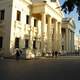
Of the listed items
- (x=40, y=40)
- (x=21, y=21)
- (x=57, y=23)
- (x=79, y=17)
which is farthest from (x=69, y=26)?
(x=79, y=17)

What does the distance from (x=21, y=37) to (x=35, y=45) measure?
5723 millimetres

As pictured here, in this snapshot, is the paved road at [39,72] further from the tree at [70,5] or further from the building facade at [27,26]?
the building facade at [27,26]

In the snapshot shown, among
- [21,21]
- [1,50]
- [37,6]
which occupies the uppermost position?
[37,6]

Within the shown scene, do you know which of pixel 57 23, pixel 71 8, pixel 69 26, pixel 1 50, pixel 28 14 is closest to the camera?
pixel 71 8

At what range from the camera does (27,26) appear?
44219mm

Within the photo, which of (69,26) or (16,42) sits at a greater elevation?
(69,26)

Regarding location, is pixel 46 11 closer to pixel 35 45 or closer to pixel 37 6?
pixel 37 6

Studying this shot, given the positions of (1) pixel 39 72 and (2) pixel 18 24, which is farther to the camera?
(2) pixel 18 24

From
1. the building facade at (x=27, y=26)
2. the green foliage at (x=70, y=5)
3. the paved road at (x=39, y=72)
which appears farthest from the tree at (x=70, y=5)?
the building facade at (x=27, y=26)

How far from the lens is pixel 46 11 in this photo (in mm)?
46094

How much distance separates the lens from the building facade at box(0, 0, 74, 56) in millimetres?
38844

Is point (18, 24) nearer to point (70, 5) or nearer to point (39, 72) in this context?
point (39, 72)

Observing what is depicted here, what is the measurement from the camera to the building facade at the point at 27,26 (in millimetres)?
38844

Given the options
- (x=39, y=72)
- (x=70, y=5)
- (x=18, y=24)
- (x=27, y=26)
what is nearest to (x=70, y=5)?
(x=70, y=5)
